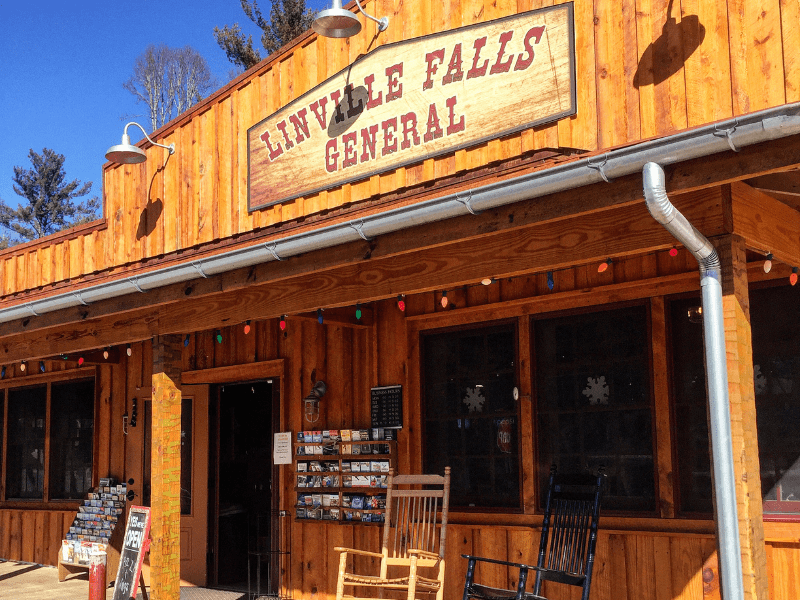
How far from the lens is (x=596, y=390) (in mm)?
5953

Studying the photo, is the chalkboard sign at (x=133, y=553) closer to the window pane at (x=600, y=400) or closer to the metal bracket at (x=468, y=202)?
the window pane at (x=600, y=400)

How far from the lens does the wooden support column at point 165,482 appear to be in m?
6.38

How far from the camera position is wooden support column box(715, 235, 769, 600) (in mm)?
3750

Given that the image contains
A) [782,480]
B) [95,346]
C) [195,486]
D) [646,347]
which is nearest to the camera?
[782,480]

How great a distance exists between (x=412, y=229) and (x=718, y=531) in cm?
212

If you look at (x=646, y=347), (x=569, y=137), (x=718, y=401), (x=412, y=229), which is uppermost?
(x=569, y=137)

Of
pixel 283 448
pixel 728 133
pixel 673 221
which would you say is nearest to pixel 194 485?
pixel 283 448

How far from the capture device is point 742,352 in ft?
12.9

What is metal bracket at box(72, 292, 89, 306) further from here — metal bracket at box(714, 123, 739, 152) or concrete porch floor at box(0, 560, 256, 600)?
metal bracket at box(714, 123, 739, 152)

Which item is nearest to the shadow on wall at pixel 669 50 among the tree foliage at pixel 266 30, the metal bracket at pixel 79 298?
the metal bracket at pixel 79 298

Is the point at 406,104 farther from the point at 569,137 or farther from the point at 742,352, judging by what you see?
the point at 742,352

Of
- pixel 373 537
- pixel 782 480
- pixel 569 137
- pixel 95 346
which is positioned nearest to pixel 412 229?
pixel 569 137

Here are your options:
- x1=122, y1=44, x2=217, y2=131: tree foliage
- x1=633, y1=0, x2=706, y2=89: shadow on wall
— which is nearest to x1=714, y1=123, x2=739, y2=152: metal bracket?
x1=633, y1=0, x2=706, y2=89: shadow on wall

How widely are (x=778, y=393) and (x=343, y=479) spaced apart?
344 centimetres
